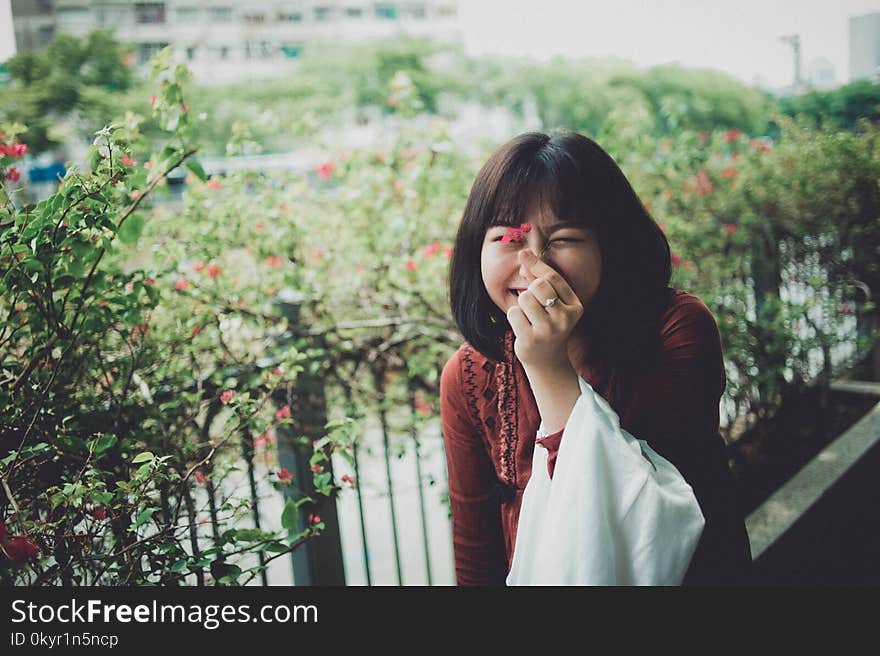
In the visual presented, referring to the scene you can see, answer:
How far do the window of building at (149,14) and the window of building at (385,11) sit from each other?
909 centimetres

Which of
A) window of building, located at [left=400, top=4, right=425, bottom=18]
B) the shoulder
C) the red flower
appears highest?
window of building, located at [left=400, top=4, right=425, bottom=18]

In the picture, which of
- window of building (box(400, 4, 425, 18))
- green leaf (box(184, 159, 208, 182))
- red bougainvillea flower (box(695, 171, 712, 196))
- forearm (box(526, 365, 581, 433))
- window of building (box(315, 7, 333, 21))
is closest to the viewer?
forearm (box(526, 365, 581, 433))

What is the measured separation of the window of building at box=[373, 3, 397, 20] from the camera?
1858 centimetres

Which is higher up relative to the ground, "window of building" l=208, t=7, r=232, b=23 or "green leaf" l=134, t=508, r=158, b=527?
"window of building" l=208, t=7, r=232, b=23

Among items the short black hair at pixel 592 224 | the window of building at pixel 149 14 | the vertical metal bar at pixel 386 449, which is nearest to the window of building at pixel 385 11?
the window of building at pixel 149 14

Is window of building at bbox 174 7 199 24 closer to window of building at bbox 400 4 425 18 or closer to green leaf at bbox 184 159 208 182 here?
window of building at bbox 400 4 425 18

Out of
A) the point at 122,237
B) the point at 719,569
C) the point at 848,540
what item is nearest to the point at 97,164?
the point at 122,237

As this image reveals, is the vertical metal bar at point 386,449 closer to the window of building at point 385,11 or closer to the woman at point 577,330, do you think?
the woman at point 577,330

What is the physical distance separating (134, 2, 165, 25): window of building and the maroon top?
36.9 feet

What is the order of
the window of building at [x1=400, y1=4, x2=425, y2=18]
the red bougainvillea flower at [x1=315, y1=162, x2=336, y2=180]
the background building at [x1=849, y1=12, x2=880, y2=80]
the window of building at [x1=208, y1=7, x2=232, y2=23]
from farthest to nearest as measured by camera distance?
1. the window of building at [x1=400, y1=4, x2=425, y2=18]
2. the window of building at [x1=208, y1=7, x2=232, y2=23]
3. the red bougainvillea flower at [x1=315, y1=162, x2=336, y2=180]
4. the background building at [x1=849, y1=12, x2=880, y2=80]

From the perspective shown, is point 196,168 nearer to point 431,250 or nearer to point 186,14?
point 431,250

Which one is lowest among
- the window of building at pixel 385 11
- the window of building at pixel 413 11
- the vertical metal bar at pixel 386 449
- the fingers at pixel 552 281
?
the vertical metal bar at pixel 386 449

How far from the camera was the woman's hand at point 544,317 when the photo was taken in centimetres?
96

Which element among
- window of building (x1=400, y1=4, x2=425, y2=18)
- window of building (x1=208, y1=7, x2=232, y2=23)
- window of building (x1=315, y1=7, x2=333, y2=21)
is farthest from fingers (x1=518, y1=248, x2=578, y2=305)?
window of building (x1=400, y1=4, x2=425, y2=18)
